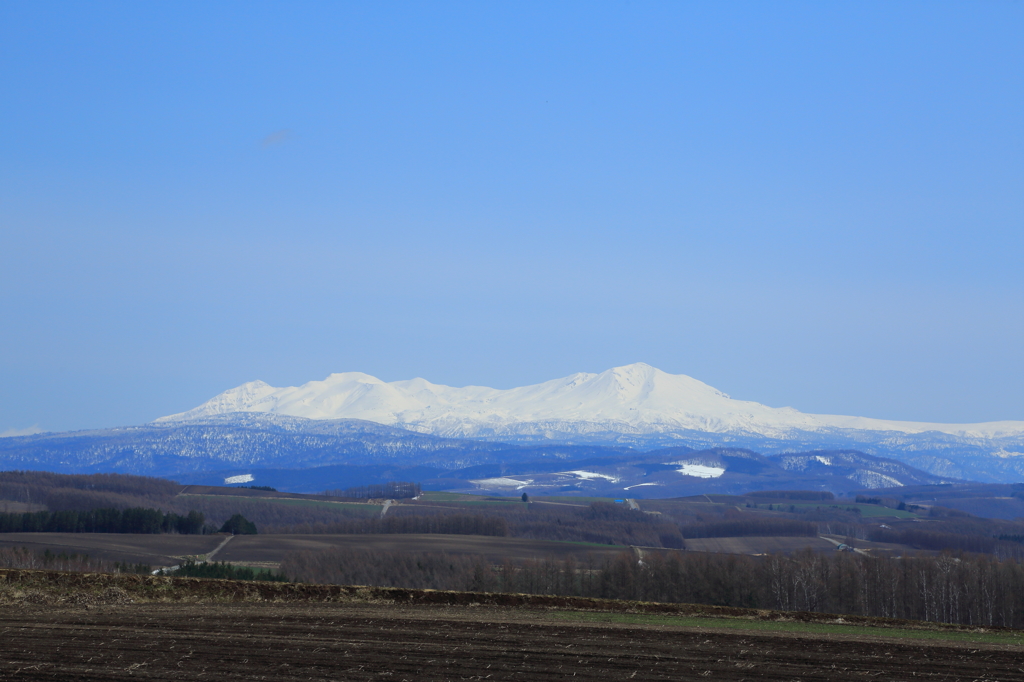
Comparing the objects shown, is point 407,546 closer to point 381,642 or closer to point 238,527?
point 238,527

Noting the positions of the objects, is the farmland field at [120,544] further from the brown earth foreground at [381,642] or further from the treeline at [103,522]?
the brown earth foreground at [381,642]

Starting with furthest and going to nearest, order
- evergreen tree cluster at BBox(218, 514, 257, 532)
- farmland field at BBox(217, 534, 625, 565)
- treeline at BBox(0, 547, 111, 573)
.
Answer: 1. evergreen tree cluster at BBox(218, 514, 257, 532)
2. farmland field at BBox(217, 534, 625, 565)
3. treeline at BBox(0, 547, 111, 573)

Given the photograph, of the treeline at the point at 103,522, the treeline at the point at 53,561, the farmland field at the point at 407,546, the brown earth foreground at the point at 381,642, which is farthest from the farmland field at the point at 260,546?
the brown earth foreground at the point at 381,642

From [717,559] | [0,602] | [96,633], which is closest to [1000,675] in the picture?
[96,633]

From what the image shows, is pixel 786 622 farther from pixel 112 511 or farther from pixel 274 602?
pixel 112 511

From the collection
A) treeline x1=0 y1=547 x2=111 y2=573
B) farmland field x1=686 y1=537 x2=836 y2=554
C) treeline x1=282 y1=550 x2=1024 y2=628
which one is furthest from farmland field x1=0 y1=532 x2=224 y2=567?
farmland field x1=686 y1=537 x2=836 y2=554

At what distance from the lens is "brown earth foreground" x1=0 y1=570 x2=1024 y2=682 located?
2756 centimetres

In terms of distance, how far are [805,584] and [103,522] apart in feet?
364

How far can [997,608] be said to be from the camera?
9231 centimetres

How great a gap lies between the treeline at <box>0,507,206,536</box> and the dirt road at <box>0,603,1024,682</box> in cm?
11459

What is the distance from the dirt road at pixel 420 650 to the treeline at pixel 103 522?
376 ft

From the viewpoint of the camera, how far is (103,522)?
147625 mm

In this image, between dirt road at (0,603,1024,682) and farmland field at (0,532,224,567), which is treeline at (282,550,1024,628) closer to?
farmland field at (0,532,224,567)

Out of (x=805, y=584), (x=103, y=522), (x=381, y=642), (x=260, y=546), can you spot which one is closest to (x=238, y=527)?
(x=260, y=546)
